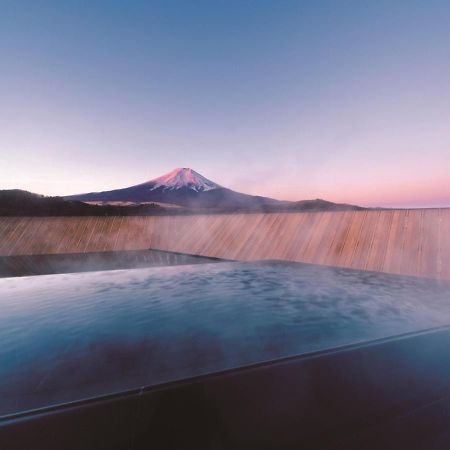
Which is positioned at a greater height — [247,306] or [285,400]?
[285,400]

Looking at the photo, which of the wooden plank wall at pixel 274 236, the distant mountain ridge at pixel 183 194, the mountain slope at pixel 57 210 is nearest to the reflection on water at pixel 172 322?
the wooden plank wall at pixel 274 236

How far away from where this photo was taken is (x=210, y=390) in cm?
197

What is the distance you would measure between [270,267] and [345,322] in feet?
22.9

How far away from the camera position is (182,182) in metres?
114

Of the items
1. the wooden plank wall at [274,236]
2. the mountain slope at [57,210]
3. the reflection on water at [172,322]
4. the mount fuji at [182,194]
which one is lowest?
the reflection on water at [172,322]

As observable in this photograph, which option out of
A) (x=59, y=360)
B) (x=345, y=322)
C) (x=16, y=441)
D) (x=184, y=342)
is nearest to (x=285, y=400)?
(x=16, y=441)

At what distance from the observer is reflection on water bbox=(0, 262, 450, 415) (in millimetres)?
3746

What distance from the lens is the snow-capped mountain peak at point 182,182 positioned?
A: 368 ft

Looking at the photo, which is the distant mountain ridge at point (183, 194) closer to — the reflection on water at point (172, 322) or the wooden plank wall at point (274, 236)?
the wooden plank wall at point (274, 236)

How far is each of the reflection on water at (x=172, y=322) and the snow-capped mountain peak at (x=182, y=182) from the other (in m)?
102

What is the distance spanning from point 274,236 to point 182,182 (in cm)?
10076

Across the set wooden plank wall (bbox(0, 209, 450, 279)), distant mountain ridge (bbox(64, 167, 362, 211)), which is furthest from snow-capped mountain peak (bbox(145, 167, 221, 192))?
wooden plank wall (bbox(0, 209, 450, 279))

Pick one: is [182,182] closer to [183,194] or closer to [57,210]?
[183,194]

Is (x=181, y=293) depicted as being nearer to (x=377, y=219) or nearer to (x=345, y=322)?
(x=345, y=322)
